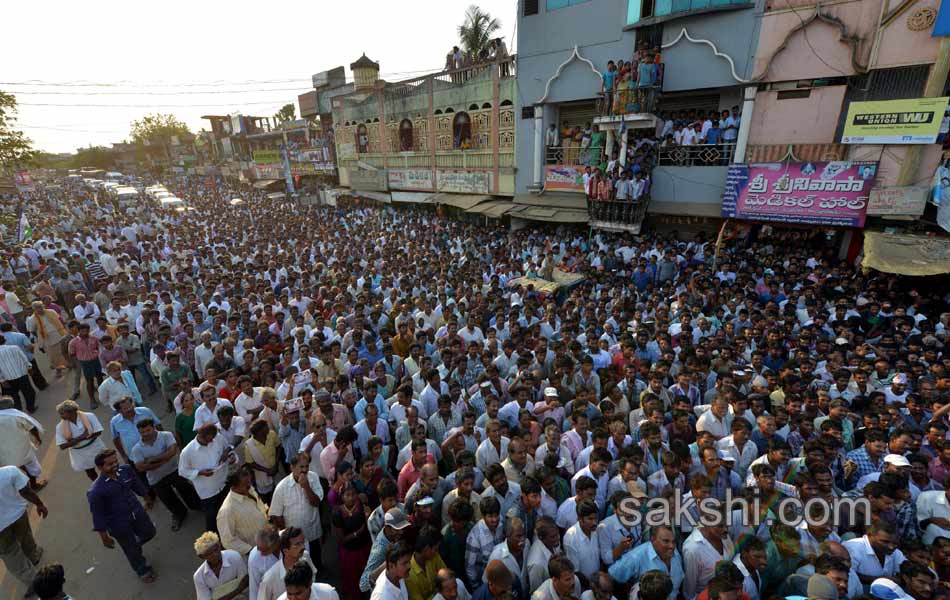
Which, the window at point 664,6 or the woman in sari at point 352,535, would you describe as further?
the window at point 664,6

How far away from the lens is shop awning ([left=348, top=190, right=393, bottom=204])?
980 inches

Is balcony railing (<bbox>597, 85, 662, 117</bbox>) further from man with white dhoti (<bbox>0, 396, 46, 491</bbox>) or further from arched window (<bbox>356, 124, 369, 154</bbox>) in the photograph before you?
arched window (<bbox>356, 124, 369, 154</bbox>)

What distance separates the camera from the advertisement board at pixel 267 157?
37344 millimetres

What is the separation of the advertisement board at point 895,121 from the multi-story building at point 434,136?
1053 cm

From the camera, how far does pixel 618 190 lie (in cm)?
1334

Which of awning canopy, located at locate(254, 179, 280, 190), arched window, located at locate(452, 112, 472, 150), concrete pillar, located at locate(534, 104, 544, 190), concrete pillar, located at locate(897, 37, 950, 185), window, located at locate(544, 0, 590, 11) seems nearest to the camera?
concrete pillar, located at locate(897, 37, 950, 185)

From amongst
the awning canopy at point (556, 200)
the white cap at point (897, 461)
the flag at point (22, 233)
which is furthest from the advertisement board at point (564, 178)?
the flag at point (22, 233)

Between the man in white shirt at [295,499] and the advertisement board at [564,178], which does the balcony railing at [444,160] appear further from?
the man in white shirt at [295,499]

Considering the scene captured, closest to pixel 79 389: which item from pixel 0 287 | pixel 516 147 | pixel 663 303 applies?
pixel 0 287

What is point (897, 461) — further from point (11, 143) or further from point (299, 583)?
point (11, 143)

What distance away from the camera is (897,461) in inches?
152

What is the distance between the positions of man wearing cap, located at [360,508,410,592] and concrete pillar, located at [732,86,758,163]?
13.5 m

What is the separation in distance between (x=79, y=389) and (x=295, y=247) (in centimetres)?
762

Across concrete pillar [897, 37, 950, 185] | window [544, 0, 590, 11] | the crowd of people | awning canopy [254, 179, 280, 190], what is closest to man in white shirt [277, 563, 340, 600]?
the crowd of people
